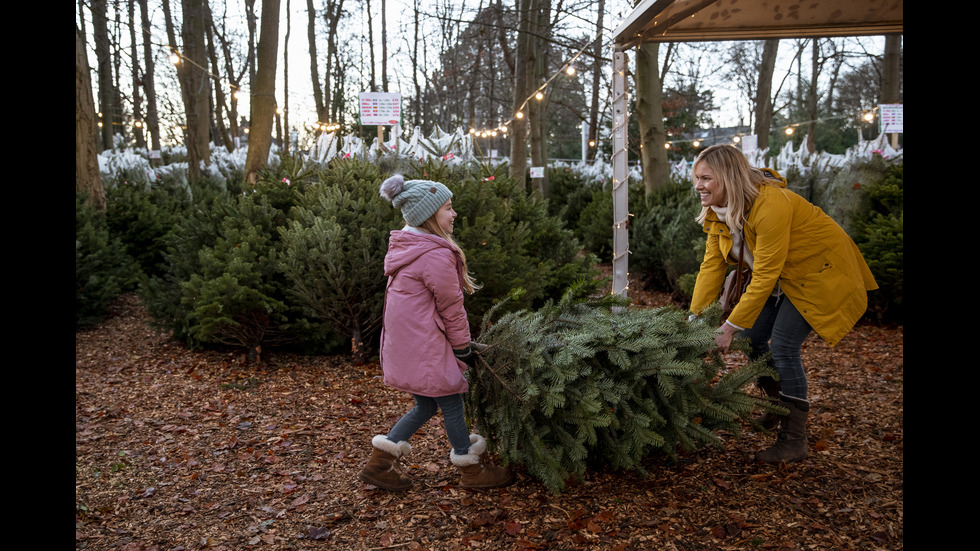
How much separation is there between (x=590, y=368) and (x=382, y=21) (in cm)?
2304

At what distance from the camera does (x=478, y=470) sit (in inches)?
135

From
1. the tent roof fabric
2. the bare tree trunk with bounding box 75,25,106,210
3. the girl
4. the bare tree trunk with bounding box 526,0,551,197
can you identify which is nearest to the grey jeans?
the girl

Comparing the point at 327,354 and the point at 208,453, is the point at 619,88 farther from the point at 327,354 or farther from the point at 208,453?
the point at 208,453

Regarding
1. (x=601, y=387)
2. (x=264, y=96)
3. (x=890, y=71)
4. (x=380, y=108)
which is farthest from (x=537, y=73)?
(x=601, y=387)

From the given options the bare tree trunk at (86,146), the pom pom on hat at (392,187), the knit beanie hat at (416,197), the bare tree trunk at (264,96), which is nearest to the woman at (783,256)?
the knit beanie hat at (416,197)

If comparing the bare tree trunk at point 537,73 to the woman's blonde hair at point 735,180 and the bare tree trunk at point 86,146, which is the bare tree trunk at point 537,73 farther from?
the woman's blonde hair at point 735,180

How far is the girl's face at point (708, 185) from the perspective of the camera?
3.38 metres

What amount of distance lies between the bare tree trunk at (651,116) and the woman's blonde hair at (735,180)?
6.33 meters

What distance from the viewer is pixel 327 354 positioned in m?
6.36

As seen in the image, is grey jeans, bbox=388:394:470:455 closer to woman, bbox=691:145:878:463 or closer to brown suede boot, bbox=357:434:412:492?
brown suede boot, bbox=357:434:412:492

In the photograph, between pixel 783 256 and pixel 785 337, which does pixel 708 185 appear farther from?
pixel 785 337

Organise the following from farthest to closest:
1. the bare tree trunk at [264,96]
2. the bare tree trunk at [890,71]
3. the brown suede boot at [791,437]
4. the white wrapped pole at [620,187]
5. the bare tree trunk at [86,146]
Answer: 1. the bare tree trunk at [890,71]
2. the bare tree trunk at [264,96]
3. the bare tree trunk at [86,146]
4. the white wrapped pole at [620,187]
5. the brown suede boot at [791,437]

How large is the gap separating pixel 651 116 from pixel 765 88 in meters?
10.9
